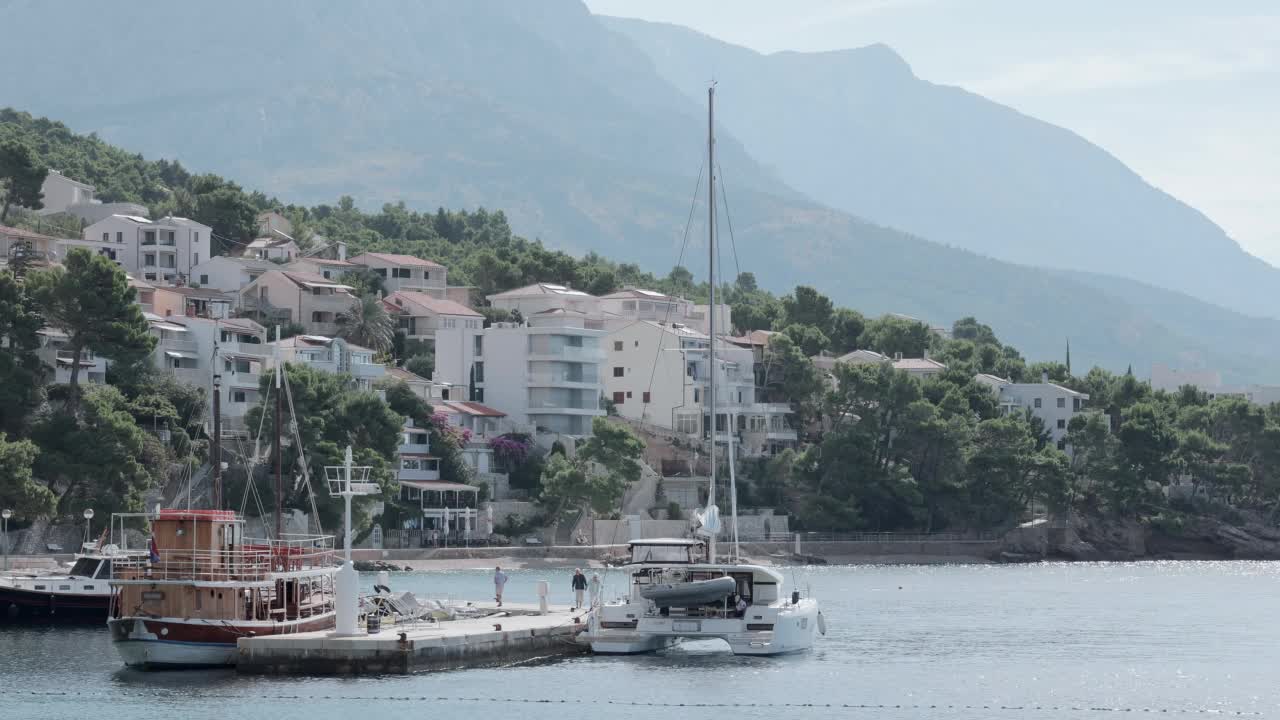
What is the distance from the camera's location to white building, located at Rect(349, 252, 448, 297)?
135m

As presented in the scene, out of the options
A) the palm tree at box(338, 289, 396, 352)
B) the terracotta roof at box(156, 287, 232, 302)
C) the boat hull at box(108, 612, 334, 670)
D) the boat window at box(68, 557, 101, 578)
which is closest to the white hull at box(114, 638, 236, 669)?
the boat hull at box(108, 612, 334, 670)

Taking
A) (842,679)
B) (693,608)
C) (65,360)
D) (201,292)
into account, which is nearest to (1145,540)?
(201,292)

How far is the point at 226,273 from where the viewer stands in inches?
4756

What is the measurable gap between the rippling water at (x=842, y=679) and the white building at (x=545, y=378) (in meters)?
45.3

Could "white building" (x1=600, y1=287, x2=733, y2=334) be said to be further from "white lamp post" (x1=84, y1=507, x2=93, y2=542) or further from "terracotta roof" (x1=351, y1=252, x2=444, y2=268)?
"white lamp post" (x1=84, y1=507, x2=93, y2=542)

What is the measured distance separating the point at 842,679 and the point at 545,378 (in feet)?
222

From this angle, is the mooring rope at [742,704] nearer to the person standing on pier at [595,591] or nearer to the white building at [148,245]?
the person standing on pier at [595,591]

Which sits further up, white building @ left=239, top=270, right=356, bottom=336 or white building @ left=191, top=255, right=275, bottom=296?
white building @ left=191, top=255, right=275, bottom=296

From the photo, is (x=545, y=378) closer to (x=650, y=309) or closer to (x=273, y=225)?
(x=650, y=309)

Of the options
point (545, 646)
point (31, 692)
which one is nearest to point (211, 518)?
point (31, 692)

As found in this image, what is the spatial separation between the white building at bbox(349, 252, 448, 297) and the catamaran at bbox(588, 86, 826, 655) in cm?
8602

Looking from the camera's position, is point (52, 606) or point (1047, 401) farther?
point (1047, 401)

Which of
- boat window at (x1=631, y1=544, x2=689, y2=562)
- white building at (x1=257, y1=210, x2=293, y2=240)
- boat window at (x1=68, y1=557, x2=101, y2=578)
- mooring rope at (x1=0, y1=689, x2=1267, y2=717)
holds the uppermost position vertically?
white building at (x1=257, y1=210, x2=293, y2=240)

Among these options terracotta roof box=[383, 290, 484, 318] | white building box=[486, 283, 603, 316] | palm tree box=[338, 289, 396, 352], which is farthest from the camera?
white building box=[486, 283, 603, 316]
